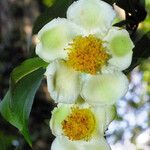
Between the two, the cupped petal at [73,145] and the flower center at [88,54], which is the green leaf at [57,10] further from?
the cupped petal at [73,145]

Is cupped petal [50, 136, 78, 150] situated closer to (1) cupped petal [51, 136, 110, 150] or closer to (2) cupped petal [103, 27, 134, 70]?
(1) cupped petal [51, 136, 110, 150]

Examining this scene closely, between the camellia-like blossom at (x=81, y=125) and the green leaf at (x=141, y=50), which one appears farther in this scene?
the green leaf at (x=141, y=50)

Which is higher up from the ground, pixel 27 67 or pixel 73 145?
pixel 27 67

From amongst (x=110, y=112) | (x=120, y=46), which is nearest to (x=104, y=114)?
(x=110, y=112)

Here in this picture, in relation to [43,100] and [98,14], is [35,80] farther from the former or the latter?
[43,100]

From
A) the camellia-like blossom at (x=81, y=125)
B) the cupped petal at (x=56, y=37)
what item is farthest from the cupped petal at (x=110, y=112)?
the cupped petal at (x=56, y=37)

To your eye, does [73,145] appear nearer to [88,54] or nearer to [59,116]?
[59,116]

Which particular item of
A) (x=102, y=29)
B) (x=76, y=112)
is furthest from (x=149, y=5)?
(x=76, y=112)
